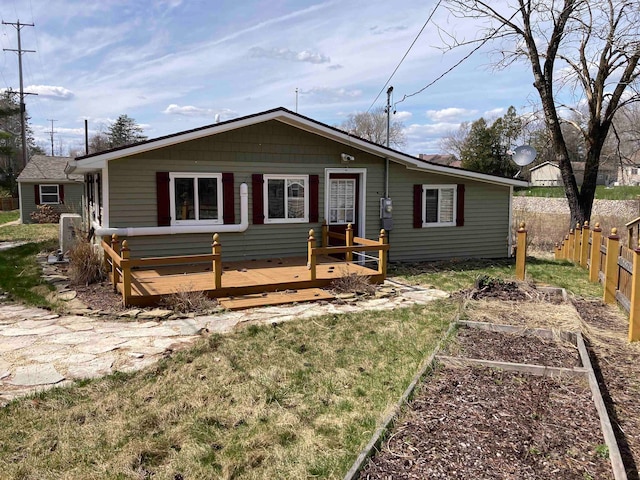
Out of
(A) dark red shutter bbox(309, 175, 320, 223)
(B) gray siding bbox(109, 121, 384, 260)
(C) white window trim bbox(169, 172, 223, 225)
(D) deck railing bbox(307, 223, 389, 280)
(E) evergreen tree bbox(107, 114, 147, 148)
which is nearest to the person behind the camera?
(D) deck railing bbox(307, 223, 389, 280)

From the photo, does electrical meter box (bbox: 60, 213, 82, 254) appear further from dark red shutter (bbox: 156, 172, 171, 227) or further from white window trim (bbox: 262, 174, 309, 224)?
white window trim (bbox: 262, 174, 309, 224)

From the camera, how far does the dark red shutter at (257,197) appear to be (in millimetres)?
9523

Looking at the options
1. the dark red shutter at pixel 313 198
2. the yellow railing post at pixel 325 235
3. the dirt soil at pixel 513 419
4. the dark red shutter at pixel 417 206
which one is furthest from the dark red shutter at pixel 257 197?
the dirt soil at pixel 513 419

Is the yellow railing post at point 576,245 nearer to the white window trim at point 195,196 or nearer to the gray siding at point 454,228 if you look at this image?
the gray siding at point 454,228

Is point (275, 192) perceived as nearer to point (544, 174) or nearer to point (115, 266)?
point (115, 266)

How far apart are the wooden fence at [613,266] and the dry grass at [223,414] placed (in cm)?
211

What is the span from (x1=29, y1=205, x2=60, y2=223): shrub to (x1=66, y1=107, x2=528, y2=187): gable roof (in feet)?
48.5

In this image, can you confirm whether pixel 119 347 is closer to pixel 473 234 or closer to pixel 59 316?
pixel 59 316

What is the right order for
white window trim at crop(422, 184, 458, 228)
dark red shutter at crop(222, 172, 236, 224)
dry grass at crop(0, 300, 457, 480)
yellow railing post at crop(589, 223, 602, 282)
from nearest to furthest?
dry grass at crop(0, 300, 457, 480) < yellow railing post at crop(589, 223, 602, 282) < dark red shutter at crop(222, 172, 236, 224) < white window trim at crop(422, 184, 458, 228)

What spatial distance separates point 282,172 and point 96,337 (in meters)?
5.39

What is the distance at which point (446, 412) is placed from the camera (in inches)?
128

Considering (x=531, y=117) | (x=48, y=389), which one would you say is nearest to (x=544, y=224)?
(x=531, y=117)

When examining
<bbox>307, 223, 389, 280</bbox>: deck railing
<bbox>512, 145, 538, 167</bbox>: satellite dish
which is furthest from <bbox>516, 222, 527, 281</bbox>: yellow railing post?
<bbox>512, 145, 538, 167</bbox>: satellite dish

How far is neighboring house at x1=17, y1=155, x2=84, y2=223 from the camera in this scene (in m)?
22.1
